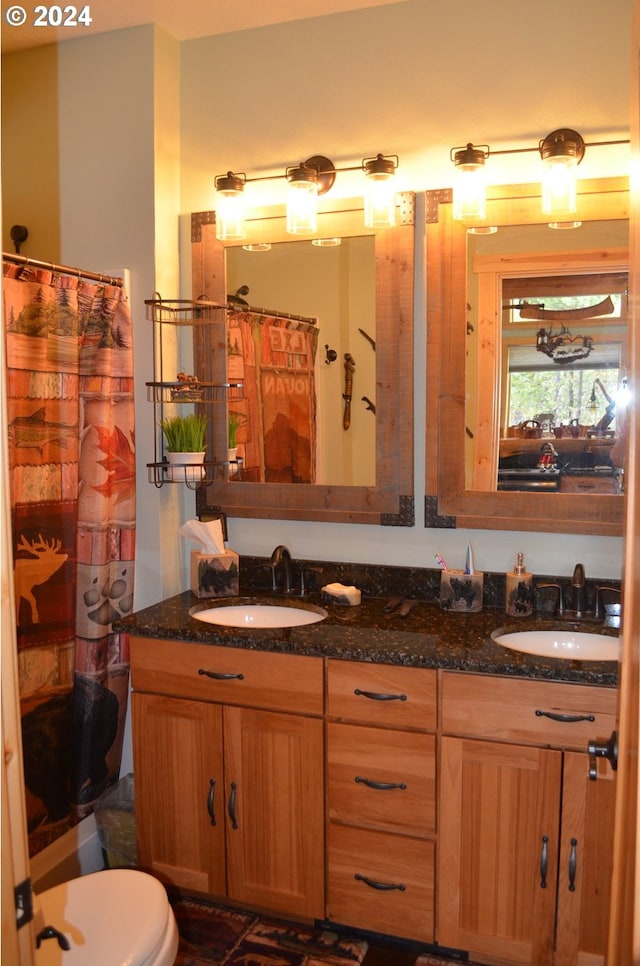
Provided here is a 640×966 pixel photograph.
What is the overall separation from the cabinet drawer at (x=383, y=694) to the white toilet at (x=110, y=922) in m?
0.62

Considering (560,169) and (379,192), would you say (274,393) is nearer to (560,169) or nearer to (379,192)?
(379,192)

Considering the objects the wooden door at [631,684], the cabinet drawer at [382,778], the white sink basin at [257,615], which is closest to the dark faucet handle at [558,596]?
the cabinet drawer at [382,778]

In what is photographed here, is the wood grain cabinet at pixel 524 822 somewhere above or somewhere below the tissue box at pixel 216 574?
below

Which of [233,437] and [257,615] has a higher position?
[233,437]

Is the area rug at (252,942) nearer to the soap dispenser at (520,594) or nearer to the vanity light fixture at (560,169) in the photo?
the soap dispenser at (520,594)

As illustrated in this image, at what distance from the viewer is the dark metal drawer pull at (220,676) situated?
217 cm

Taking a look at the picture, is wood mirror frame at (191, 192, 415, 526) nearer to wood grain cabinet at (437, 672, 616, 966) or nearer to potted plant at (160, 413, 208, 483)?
potted plant at (160, 413, 208, 483)

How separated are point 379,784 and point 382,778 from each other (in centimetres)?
2

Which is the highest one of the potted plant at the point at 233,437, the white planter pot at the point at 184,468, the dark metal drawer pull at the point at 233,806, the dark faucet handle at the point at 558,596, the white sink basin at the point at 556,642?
the potted plant at the point at 233,437

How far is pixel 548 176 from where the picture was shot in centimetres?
222

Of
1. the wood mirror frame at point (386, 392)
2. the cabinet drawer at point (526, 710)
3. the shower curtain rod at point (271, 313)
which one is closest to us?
the cabinet drawer at point (526, 710)

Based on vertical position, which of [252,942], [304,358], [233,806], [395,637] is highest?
[304,358]

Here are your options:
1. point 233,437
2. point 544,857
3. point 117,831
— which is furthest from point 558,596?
point 117,831

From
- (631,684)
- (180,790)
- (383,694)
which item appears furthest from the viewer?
(180,790)
